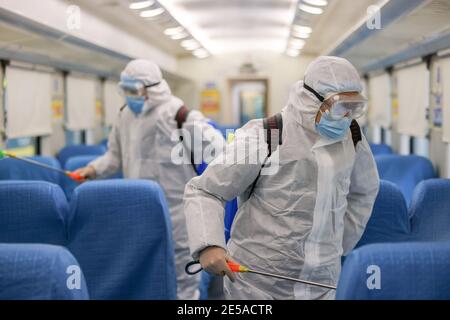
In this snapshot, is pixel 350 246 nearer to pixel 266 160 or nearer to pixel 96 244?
pixel 266 160

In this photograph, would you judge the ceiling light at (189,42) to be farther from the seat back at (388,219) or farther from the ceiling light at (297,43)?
the seat back at (388,219)

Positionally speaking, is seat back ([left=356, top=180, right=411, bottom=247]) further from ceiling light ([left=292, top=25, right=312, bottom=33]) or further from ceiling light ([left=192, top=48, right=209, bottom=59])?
ceiling light ([left=192, top=48, right=209, bottom=59])

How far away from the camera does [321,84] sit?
5.77ft

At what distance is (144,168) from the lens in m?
3.53

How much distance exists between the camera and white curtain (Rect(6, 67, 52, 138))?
5.09m

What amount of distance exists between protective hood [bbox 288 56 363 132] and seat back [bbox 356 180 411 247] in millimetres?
577

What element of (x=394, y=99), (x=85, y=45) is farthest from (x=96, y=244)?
(x=394, y=99)

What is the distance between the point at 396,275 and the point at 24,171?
3286 millimetres

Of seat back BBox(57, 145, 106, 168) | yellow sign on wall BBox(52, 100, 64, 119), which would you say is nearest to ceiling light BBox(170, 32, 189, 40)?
seat back BBox(57, 145, 106, 168)

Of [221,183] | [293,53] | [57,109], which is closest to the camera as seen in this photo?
[221,183]

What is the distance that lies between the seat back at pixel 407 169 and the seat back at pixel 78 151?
3383 mm

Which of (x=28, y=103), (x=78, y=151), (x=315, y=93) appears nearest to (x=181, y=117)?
(x=315, y=93)

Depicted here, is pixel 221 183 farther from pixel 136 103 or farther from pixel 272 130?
pixel 136 103

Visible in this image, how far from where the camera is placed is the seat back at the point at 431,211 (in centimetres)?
197
